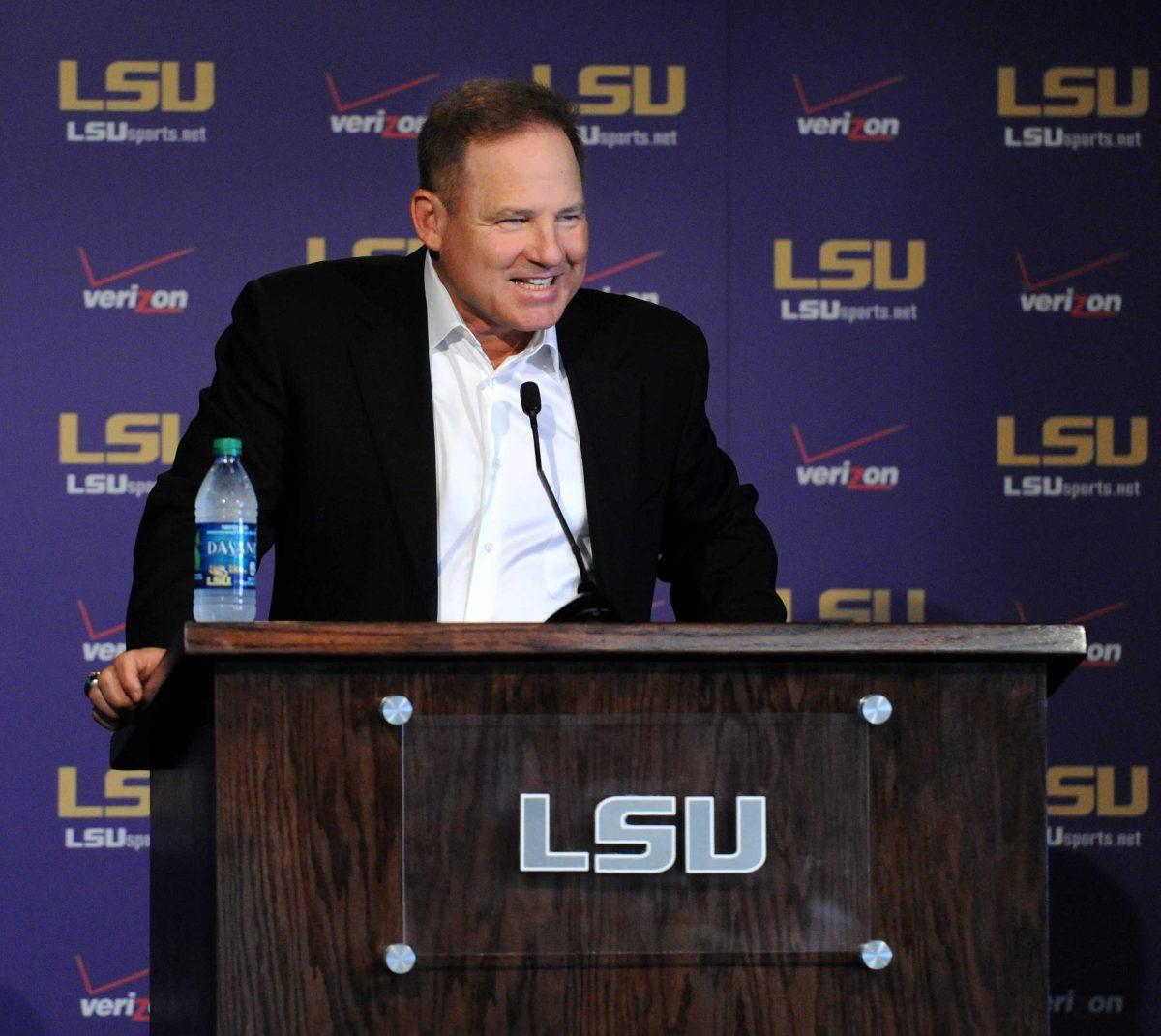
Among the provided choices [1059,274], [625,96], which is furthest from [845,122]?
[1059,274]

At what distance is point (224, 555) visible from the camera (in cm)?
175

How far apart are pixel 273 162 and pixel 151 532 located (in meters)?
2.13

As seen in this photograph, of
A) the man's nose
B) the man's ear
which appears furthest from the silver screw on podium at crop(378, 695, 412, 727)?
the man's ear

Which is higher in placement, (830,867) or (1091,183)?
(1091,183)

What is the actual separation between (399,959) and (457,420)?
1.07 metres

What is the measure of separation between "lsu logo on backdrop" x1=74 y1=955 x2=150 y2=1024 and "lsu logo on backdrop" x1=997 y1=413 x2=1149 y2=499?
91.5 inches

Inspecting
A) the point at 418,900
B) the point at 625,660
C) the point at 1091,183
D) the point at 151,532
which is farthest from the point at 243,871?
the point at 1091,183

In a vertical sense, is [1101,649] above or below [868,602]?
below

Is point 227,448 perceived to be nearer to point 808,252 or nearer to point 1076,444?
point 808,252

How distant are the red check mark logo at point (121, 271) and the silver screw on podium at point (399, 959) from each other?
2.88 metres

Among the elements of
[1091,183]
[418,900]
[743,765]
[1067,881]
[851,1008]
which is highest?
[1091,183]

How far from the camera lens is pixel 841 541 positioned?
13.4ft

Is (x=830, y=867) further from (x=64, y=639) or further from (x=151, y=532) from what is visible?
(x=64, y=639)

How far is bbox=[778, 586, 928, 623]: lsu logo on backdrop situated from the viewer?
160 inches
